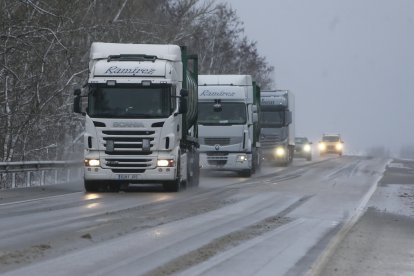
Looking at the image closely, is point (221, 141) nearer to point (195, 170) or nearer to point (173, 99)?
point (195, 170)

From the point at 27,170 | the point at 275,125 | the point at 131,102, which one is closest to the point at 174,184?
the point at 131,102

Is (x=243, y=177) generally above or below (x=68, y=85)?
below

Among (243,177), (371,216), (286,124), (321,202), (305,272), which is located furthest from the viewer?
(286,124)

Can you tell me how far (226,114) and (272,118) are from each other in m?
13.4

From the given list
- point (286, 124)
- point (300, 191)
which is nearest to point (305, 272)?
point (300, 191)

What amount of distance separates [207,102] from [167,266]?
2187 cm

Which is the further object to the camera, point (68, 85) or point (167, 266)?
point (68, 85)

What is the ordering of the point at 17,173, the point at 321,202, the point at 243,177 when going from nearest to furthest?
the point at 321,202 < the point at 17,173 < the point at 243,177

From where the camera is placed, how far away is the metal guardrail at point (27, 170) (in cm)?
2302

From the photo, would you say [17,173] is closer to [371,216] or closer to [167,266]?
[371,216]

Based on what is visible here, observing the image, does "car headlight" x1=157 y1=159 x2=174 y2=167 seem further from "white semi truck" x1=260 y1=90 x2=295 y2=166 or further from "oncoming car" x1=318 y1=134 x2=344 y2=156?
"oncoming car" x1=318 y1=134 x2=344 y2=156

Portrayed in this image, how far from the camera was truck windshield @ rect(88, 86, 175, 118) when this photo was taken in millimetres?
19750

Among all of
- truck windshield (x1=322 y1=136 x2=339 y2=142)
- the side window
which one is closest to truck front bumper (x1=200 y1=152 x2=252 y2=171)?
the side window

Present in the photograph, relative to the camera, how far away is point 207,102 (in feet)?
99.7
